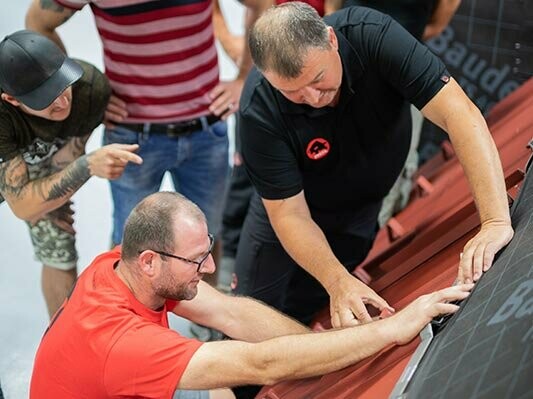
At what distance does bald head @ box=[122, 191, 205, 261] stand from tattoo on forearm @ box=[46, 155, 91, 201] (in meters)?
0.58

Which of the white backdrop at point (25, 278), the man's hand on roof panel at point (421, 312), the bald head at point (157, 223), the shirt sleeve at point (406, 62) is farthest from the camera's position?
the white backdrop at point (25, 278)

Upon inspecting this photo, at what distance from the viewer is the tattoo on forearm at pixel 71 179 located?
2.84m

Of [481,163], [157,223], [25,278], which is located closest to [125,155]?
[157,223]

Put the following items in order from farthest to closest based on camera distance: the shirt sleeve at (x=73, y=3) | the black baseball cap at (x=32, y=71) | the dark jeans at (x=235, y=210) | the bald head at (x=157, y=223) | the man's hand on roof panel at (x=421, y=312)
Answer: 1. the dark jeans at (x=235, y=210)
2. the shirt sleeve at (x=73, y=3)
3. the black baseball cap at (x=32, y=71)
4. the bald head at (x=157, y=223)
5. the man's hand on roof panel at (x=421, y=312)

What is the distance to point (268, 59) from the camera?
2.35 metres

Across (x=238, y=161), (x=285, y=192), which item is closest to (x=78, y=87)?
(x=285, y=192)

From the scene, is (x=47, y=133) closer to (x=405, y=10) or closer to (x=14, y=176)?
(x=14, y=176)

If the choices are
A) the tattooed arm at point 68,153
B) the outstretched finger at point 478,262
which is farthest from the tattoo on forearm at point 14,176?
the outstretched finger at point 478,262

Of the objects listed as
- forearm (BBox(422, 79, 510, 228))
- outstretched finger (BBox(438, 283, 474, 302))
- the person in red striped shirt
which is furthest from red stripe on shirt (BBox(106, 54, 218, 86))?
outstretched finger (BBox(438, 283, 474, 302))

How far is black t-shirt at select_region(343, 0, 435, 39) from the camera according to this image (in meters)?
3.20

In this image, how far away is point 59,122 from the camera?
2.91 meters

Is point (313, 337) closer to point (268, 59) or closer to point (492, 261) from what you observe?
point (492, 261)

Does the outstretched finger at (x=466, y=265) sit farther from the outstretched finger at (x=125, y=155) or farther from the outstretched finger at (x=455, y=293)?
the outstretched finger at (x=125, y=155)

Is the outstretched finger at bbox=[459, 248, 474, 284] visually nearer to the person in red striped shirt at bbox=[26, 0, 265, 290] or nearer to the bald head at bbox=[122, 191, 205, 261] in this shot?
the bald head at bbox=[122, 191, 205, 261]
